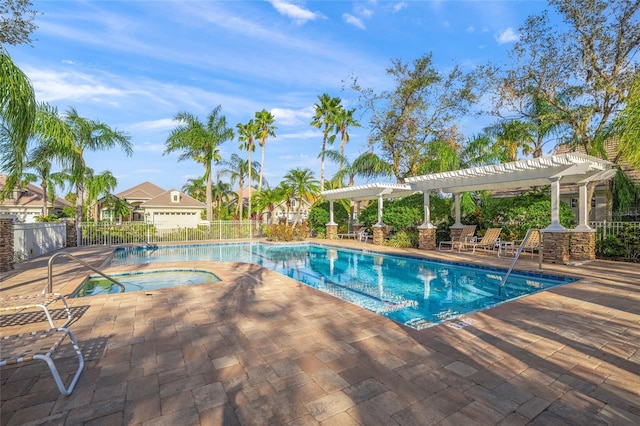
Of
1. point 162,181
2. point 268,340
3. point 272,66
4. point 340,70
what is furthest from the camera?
point 162,181

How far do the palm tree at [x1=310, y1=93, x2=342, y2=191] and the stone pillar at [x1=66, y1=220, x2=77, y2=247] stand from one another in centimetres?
1541

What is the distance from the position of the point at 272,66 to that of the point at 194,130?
961cm

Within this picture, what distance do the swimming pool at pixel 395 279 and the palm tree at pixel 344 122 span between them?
40.0 feet

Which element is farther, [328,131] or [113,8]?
[328,131]

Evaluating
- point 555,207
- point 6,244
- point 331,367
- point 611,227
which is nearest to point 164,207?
point 6,244

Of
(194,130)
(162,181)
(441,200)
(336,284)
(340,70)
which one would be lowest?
(336,284)

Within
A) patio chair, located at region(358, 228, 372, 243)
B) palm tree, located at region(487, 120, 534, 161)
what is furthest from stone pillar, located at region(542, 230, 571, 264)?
patio chair, located at region(358, 228, 372, 243)

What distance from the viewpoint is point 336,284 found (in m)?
8.66

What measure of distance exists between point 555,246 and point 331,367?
32.9 ft

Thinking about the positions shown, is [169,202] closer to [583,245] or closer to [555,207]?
[555,207]

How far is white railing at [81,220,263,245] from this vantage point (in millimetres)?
16987

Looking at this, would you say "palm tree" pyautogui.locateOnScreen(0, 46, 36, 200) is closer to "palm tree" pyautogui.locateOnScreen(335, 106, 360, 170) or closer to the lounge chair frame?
the lounge chair frame

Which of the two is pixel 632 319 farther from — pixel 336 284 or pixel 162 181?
pixel 162 181


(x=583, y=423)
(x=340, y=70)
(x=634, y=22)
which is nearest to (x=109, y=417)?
(x=583, y=423)
